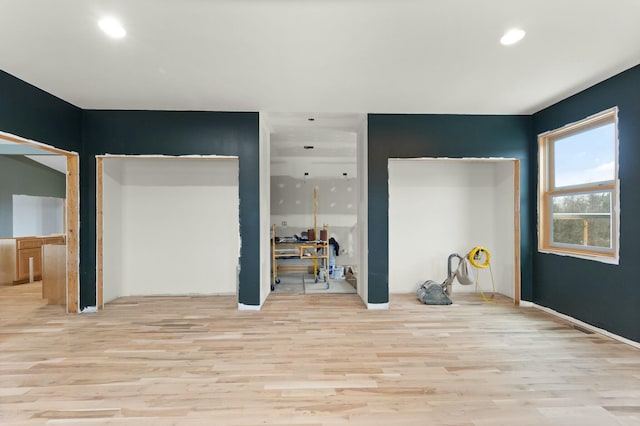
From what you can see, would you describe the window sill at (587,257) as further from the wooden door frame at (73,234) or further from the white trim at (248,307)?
the wooden door frame at (73,234)

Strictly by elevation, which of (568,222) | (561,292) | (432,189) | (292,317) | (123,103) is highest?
(123,103)

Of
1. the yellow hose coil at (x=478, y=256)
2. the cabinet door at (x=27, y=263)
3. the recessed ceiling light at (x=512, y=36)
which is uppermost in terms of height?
the recessed ceiling light at (x=512, y=36)

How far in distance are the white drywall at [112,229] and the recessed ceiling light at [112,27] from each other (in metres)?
2.47

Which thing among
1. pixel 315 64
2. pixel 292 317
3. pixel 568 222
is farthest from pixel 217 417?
pixel 568 222

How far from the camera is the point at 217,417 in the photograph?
194cm

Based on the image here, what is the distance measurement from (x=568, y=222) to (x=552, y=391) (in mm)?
2550

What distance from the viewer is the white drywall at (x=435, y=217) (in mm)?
5094

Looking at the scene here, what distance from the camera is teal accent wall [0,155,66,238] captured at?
20.0 ft

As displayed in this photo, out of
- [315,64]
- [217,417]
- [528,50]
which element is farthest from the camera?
[315,64]

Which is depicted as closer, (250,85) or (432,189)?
(250,85)

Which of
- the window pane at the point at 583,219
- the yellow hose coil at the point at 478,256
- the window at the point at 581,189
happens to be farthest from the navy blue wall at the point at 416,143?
the yellow hose coil at the point at 478,256

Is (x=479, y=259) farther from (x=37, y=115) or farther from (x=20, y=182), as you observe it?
(x=20, y=182)

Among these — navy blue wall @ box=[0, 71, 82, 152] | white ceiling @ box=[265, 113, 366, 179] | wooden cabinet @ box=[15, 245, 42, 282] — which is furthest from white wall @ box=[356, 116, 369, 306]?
wooden cabinet @ box=[15, 245, 42, 282]

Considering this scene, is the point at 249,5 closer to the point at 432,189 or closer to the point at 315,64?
the point at 315,64
